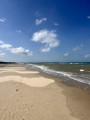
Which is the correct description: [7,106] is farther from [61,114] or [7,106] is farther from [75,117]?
[75,117]

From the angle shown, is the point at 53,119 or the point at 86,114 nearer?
the point at 53,119

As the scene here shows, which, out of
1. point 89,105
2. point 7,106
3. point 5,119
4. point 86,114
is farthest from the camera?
point 89,105

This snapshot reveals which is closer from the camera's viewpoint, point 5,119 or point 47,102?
point 5,119

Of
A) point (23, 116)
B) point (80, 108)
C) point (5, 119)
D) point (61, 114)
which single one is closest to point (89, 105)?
point (80, 108)

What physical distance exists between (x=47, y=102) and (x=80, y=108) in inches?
74.4

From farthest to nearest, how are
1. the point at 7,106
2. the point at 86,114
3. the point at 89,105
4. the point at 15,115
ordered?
the point at 89,105, the point at 7,106, the point at 86,114, the point at 15,115

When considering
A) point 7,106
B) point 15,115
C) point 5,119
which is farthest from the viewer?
point 7,106

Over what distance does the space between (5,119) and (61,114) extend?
254cm

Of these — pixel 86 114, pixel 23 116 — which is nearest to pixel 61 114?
pixel 86 114

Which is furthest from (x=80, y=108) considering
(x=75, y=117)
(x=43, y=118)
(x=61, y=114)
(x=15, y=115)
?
(x=15, y=115)

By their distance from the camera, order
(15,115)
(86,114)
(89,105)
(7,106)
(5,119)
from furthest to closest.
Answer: (89,105) → (7,106) → (86,114) → (15,115) → (5,119)

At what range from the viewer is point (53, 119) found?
164 inches

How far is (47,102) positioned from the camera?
5789 millimetres

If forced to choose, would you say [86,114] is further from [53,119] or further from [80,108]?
[53,119]
